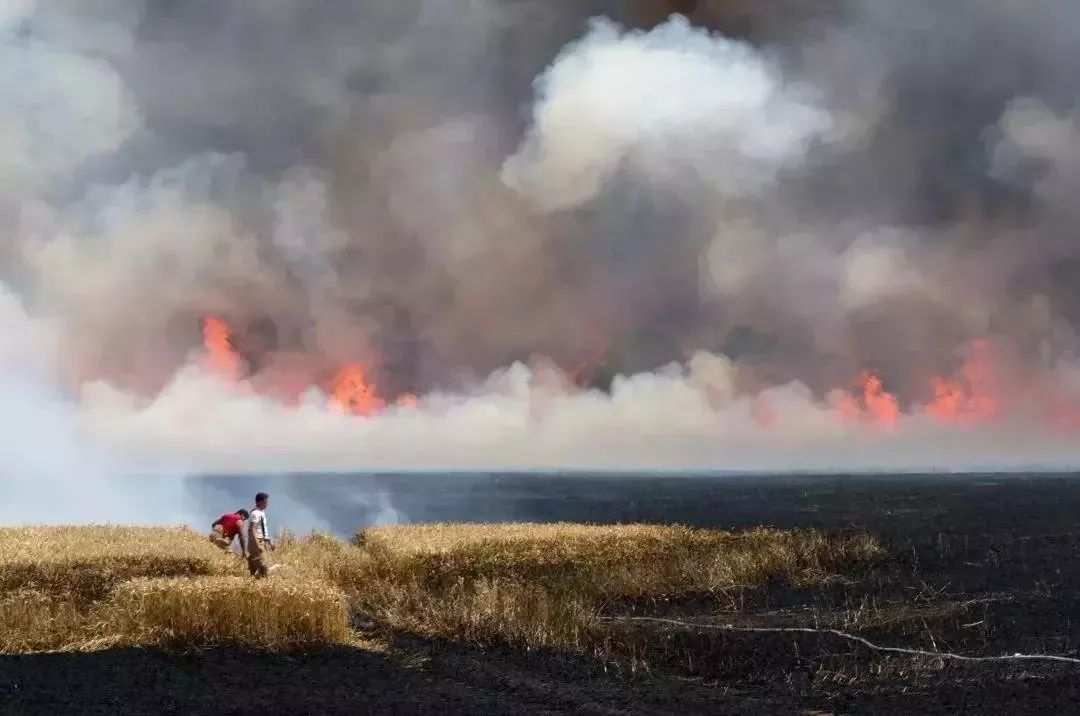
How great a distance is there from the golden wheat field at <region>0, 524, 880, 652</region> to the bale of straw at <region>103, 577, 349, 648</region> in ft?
0.08

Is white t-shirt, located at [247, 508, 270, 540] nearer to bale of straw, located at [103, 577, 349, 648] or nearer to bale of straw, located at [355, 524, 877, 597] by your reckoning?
bale of straw, located at [103, 577, 349, 648]

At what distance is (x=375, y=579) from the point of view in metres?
28.0

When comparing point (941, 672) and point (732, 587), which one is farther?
point (732, 587)

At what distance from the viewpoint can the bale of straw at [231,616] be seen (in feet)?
60.9

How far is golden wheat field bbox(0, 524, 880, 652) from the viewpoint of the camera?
62.0 feet

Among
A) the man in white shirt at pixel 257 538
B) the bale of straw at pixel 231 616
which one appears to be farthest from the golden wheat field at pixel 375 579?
the man in white shirt at pixel 257 538

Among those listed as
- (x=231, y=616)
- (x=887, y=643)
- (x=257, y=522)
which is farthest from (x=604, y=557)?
(x=231, y=616)

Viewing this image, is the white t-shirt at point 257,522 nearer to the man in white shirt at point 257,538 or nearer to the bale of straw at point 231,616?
the man in white shirt at point 257,538

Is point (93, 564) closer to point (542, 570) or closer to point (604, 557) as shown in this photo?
point (542, 570)

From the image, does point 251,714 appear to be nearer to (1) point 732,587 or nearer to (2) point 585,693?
(2) point 585,693

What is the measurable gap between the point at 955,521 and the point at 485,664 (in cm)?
5899

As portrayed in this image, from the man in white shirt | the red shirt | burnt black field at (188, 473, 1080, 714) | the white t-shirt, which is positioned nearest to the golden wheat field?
the man in white shirt

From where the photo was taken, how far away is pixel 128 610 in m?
19.2

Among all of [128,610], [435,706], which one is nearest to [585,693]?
[435,706]
